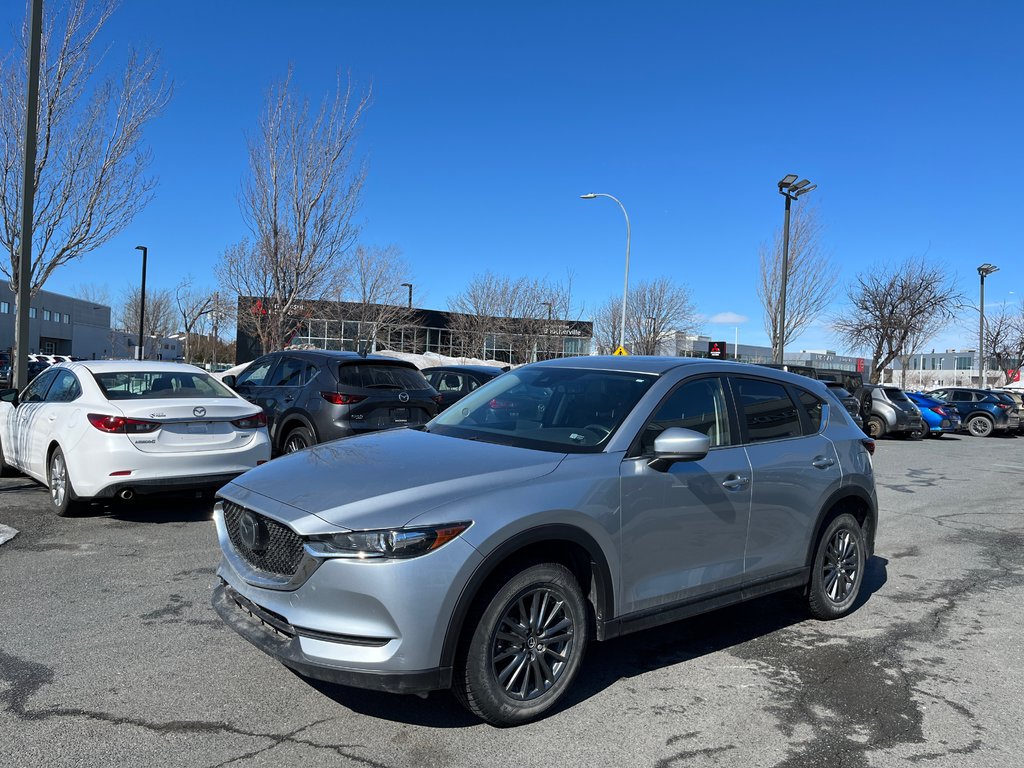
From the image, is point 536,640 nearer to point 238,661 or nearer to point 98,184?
point 238,661

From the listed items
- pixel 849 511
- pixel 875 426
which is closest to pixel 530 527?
pixel 849 511

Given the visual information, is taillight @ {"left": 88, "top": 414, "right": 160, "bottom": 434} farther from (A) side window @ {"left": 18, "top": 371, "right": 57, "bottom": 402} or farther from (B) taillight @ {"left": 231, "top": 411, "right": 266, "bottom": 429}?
(A) side window @ {"left": 18, "top": 371, "right": 57, "bottom": 402}

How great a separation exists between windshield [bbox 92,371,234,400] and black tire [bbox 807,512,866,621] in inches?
224

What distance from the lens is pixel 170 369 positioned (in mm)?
7836

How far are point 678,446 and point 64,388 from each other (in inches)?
261

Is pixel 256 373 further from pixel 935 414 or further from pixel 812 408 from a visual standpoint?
pixel 935 414

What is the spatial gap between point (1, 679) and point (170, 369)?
181 inches

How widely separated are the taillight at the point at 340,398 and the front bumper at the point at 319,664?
19.3ft

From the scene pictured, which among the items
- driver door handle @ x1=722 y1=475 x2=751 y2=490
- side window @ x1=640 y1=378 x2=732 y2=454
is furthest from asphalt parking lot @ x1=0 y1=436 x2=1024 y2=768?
side window @ x1=640 y1=378 x2=732 y2=454

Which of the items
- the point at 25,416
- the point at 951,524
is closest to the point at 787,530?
the point at 951,524

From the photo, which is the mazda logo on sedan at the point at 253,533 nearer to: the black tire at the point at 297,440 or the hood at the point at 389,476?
the hood at the point at 389,476

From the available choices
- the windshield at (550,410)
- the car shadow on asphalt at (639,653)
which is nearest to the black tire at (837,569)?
the car shadow on asphalt at (639,653)

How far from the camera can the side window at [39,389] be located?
8116 millimetres

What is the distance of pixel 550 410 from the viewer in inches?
170
